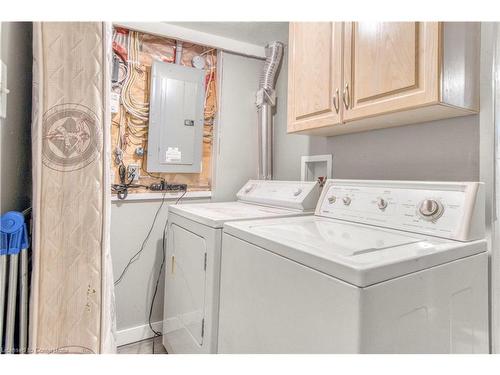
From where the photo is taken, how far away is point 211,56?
2369 millimetres

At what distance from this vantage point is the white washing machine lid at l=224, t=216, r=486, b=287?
0.72 m

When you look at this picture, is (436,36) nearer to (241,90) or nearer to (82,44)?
(82,44)

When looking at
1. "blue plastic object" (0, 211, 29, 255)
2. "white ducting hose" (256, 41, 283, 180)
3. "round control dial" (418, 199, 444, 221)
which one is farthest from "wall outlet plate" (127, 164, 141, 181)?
"round control dial" (418, 199, 444, 221)

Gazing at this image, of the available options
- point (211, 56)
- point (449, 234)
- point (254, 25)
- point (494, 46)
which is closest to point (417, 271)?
point (449, 234)

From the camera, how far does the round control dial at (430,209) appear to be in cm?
106

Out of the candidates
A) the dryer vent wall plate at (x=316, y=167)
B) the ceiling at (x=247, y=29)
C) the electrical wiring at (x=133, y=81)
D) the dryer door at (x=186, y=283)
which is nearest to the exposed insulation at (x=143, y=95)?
the electrical wiring at (x=133, y=81)

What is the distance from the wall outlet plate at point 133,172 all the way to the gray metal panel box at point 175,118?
89 mm

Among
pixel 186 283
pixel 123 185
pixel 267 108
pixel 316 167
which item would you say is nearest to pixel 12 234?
pixel 186 283

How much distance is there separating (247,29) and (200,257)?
1781mm

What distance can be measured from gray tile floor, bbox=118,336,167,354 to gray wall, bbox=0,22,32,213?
1.42m

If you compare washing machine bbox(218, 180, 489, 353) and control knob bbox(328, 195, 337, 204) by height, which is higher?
control knob bbox(328, 195, 337, 204)

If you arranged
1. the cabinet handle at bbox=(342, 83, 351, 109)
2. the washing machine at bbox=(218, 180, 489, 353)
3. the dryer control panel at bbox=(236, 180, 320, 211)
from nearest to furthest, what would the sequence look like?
the washing machine at bbox=(218, 180, 489, 353) < the cabinet handle at bbox=(342, 83, 351, 109) < the dryer control panel at bbox=(236, 180, 320, 211)

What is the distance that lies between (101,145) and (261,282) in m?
0.76

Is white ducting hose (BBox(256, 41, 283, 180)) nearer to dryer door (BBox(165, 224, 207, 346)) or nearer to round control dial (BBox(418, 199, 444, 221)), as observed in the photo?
dryer door (BBox(165, 224, 207, 346))
